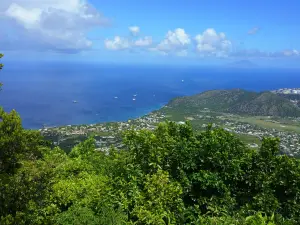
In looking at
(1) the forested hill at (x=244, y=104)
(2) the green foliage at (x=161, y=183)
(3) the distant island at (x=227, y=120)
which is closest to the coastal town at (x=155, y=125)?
(3) the distant island at (x=227, y=120)

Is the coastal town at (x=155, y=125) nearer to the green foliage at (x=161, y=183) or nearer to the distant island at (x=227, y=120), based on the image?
the distant island at (x=227, y=120)

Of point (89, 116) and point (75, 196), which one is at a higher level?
point (75, 196)

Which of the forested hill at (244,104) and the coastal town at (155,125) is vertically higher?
the forested hill at (244,104)

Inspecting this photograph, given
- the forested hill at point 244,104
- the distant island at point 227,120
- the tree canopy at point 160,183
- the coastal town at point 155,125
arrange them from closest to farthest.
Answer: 1. the tree canopy at point 160,183
2. the coastal town at point 155,125
3. the distant island at point 227,120
4. the forested hill at point 244,104

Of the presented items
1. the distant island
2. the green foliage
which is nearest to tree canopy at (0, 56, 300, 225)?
the green foliage

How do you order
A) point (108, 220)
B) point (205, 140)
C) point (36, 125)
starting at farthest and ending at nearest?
point (36, 125)
point (205, 140)
point (108, 220)

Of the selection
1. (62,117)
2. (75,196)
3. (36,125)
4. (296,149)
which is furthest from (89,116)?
(75,196)

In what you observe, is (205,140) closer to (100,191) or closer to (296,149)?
(100,191)
